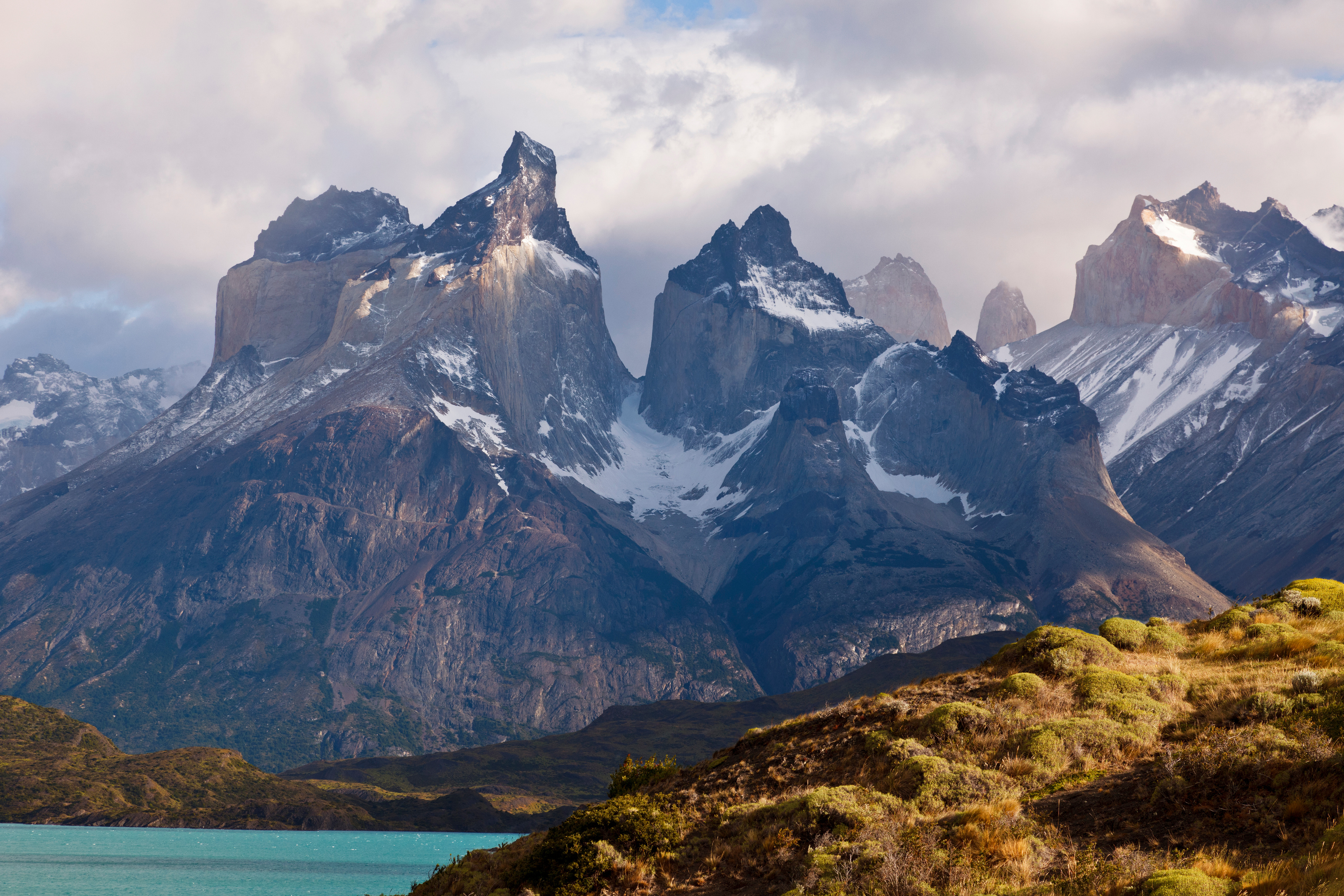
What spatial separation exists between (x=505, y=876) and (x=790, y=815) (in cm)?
1006

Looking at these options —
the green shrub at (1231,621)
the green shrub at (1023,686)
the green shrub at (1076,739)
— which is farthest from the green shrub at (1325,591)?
the green shrub at (1076,739)

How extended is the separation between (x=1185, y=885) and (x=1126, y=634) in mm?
23689

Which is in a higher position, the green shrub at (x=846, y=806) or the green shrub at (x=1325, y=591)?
the green shrub at (x=1325, y=591)

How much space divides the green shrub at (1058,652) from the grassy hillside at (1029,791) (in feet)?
0.37

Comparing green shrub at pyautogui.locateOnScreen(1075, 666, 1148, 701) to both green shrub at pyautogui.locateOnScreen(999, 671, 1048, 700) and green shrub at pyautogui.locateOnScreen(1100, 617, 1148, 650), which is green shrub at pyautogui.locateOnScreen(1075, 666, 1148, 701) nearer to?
green shrub at pyautogui.locateOnScreen(999, 671, 1048, 700)

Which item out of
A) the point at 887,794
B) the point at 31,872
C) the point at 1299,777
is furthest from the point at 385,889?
the point at 1299,777

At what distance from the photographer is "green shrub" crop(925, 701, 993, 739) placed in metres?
36.8

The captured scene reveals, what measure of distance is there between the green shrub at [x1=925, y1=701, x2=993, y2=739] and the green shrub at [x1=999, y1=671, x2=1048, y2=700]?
5.77 feet

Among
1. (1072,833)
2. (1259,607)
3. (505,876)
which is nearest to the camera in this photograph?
(1072,833)

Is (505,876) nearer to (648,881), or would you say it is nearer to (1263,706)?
(648,881)

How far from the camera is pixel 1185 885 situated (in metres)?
23.0

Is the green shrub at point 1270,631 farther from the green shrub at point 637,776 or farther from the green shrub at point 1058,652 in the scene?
the green shrub at point 637,776

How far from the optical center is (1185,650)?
44719 millimetres

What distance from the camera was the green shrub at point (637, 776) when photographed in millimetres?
44469
